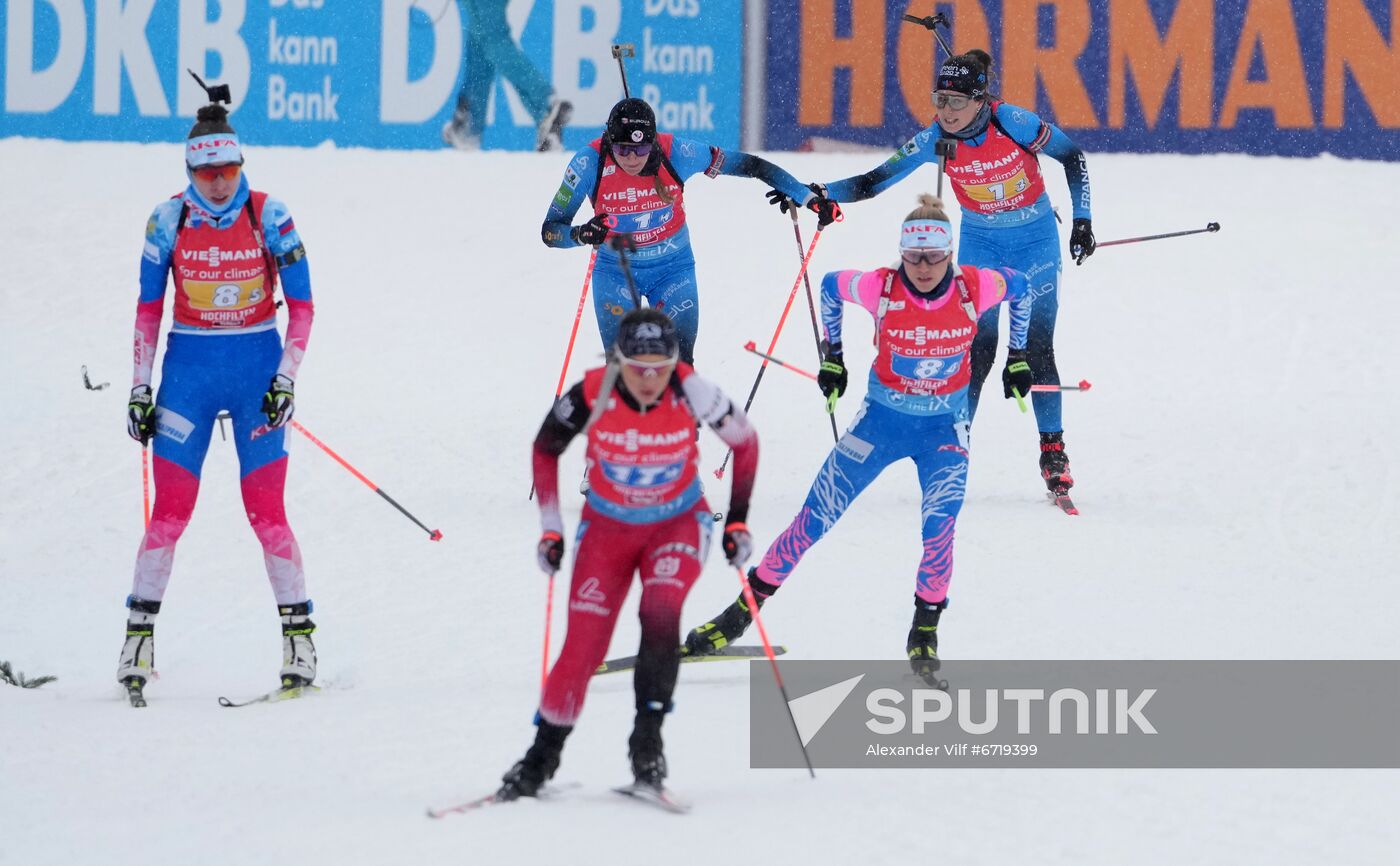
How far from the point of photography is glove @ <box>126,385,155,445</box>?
6.89 metres

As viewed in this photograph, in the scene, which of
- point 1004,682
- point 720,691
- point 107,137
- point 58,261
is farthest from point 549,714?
point 107,137

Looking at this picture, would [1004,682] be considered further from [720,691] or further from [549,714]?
[549,714]

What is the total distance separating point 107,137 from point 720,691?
10893mm

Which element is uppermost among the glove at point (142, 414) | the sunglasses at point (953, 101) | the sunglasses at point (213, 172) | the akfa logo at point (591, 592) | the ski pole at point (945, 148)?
the sunglasses at point (953, 101)

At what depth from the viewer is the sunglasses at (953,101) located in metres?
9.21

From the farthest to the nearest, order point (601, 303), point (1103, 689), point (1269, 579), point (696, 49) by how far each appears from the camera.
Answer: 1. point (696, 49)
2. point (601, 303)
3. point (1269, 579)
4. point (1103, 689)

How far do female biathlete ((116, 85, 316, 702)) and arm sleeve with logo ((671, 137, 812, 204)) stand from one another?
2.59 metres

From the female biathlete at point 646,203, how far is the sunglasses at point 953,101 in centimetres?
80

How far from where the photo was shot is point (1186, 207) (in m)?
14.8

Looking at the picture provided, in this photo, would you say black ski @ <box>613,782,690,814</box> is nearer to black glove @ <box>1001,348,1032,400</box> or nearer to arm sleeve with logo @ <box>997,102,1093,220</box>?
black glove @ <box>1001,348,1032,400</box>

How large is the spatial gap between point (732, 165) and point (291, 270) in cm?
286

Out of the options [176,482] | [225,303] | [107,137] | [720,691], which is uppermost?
[107,137]

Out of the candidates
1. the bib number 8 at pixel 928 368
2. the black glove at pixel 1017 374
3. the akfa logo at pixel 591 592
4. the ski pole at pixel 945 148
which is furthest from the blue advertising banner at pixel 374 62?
the akfa logo at pixel 591 592

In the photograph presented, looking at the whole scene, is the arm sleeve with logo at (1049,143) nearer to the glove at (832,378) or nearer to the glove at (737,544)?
the glove at (832,378)
